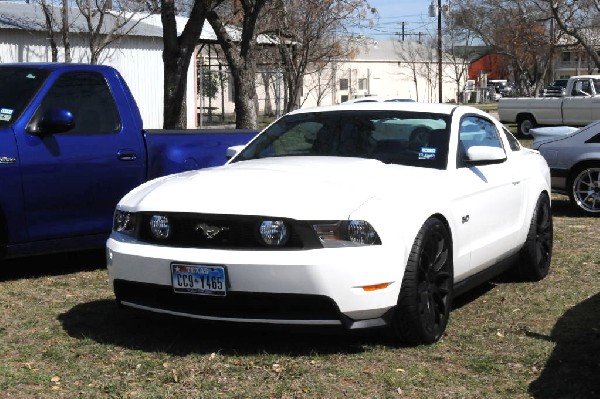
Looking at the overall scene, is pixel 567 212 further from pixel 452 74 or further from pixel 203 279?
pixel 452 74

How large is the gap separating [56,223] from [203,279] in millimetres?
2583

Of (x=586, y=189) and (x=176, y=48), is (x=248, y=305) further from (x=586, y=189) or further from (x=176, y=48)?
(x=176, y=48)

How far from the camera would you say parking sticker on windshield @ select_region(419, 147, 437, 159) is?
6.17 meters

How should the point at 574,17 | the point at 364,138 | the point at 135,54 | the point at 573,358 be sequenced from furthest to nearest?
the point at 574,17
the point at 135,54
the point at 364,138
the point at 573,358

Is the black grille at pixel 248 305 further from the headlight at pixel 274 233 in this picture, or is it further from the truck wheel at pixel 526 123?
the truck wheel at pixel 526 123

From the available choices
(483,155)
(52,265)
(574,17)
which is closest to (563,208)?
(483,155)

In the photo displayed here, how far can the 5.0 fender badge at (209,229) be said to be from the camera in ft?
16.9

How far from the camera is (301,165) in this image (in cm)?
588

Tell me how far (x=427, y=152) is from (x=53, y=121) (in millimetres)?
2891

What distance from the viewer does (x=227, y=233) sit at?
5137 mm

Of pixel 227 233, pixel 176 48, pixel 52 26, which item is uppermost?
pixel 52 26

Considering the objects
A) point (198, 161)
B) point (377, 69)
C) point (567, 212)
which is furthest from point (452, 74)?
point (198, 161)

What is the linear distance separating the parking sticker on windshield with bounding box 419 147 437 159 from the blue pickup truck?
257 centimetres

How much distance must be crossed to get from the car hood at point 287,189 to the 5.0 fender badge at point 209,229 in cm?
9
